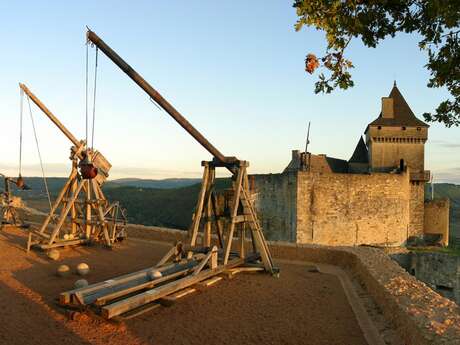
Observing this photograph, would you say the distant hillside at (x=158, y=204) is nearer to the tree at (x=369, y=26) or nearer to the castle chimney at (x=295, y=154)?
the castle chimney at (x=295, y=154)

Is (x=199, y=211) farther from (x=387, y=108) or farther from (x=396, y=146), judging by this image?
(x=387, y=108)

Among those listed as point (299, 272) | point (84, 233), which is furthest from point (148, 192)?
point (299, 272)

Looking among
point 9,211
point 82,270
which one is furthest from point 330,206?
point 82,270

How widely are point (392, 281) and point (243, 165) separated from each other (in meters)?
3.49

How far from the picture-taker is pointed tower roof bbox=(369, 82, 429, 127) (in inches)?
1176

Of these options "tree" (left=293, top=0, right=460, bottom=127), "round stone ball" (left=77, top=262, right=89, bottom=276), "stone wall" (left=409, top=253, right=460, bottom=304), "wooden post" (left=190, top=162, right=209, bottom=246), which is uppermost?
"tree" (left=293, top=0, right=460, bottom=127)

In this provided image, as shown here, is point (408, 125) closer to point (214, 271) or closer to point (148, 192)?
point (214, 271)

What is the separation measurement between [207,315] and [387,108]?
29.0 m

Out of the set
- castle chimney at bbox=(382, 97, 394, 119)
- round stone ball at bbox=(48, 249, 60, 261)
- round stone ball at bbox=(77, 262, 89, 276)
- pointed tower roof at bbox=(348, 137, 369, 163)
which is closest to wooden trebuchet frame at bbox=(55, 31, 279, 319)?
round stone ball at bbox=(77, 262, 89, 276)

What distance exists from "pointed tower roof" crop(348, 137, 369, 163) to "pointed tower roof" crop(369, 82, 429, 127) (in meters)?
2.88

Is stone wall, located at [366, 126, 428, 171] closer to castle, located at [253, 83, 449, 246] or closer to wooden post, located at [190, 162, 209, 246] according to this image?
castle, located at [253, 83, 449, 246]

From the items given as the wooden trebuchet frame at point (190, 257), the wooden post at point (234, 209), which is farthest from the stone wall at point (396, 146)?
the wooden post at point (234, 209)

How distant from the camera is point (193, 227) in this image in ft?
26.1

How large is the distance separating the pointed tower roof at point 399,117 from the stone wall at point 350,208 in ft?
23.8
